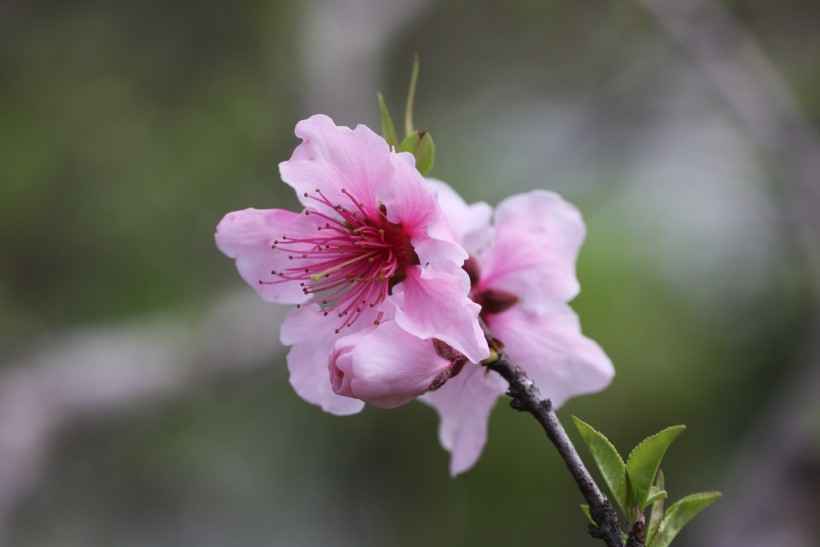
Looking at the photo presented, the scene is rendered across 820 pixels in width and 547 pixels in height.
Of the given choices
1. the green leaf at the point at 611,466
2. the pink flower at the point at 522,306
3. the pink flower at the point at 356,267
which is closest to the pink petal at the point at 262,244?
the pink flower at the point at 356,267

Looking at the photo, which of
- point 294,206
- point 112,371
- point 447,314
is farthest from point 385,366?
Result: point 294,206

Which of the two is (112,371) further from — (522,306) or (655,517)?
(655,517)

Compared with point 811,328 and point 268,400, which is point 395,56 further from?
point 811,328

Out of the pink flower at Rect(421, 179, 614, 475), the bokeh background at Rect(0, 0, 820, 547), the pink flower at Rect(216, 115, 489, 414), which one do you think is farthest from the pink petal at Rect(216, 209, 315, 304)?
the bokeh background at Rect(0, 0, 820, 547)

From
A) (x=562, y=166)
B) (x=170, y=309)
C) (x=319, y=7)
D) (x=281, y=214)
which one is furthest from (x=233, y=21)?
(x=281, y=214)

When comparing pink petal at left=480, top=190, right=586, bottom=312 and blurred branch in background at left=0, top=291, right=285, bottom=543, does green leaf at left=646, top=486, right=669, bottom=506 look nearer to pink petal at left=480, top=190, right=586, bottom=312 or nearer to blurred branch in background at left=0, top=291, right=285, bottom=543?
pink petal at left=480, top=190, right=586, bottom=312

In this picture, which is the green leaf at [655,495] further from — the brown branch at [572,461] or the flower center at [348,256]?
the flower center at [348,256]
